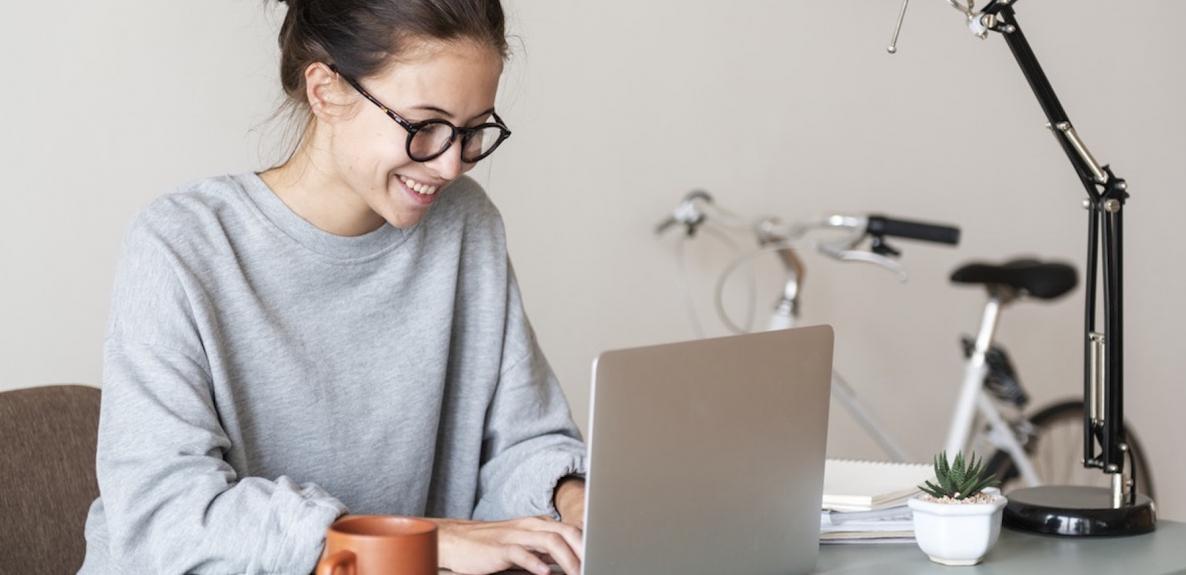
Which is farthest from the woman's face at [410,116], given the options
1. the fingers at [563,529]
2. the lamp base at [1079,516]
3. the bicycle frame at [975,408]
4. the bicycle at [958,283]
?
the bicycle frame at [975,408]

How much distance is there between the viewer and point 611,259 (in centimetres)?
291

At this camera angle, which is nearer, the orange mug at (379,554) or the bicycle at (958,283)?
the orange mug at (379,554)

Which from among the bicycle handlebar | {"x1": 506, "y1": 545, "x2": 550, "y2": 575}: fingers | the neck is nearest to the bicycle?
the bicycle handlebar

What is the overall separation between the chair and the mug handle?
0.74 m

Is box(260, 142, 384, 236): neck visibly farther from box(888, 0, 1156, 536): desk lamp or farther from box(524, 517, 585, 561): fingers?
box(888, 0, 1156, 536): desk lamp

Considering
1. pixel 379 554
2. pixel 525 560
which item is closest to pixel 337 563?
pixel 379 554

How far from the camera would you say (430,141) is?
1.39 meters

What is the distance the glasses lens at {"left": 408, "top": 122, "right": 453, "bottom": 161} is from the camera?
138cm

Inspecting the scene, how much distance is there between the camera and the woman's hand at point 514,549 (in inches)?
45.8

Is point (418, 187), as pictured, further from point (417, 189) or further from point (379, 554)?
point (379, 554)

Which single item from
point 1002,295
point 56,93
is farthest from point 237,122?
point 1002,295

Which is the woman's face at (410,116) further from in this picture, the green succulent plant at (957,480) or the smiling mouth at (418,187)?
the green succulent plant at (957,480)

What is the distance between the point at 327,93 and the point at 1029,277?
196 centimetres

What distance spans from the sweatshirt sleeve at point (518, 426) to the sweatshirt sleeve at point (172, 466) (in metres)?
0.34
